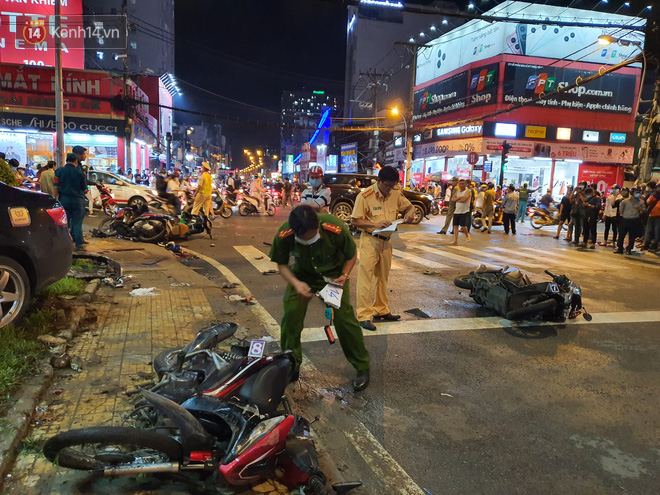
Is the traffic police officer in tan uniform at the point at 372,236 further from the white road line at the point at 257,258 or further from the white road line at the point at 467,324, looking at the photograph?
the white road line at the point at 257,258

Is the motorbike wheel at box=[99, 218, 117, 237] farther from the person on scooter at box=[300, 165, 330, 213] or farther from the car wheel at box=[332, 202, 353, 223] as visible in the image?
the car wheel at box=[332, 202, 353, 223]

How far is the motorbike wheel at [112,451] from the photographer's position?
94.8 inches

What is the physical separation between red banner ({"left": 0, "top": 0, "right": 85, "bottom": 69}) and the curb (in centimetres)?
3913

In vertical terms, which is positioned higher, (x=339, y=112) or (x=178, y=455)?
(x=339, y=112)

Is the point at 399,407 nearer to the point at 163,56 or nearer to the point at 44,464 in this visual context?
the point at 44,464

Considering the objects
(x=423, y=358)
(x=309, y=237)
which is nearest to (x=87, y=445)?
(x=309, y=237)

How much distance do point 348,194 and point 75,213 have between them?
11304 millimetres

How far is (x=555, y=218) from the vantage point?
829 inches

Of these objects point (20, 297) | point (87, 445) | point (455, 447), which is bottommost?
point (455, 447)

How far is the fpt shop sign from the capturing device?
3562 centimetres

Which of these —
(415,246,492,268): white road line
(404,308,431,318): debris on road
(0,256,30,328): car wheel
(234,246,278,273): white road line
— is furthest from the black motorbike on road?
(0,256,30,328): car wheel

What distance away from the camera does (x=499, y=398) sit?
154 inches

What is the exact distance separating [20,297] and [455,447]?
165 inches

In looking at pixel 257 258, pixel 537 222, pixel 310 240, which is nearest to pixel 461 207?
pixel 257 258
